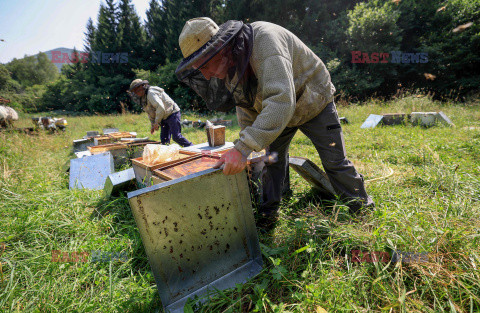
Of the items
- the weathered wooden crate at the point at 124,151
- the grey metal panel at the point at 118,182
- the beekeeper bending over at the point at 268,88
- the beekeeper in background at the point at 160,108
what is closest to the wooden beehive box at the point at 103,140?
the weathered wooden crate at the point at 124,151

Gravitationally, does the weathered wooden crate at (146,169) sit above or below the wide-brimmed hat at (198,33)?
below

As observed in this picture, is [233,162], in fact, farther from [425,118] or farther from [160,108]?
[425,118]

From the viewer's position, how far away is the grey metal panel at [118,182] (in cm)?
259

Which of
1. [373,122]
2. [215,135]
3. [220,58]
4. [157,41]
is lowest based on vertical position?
[373,122]

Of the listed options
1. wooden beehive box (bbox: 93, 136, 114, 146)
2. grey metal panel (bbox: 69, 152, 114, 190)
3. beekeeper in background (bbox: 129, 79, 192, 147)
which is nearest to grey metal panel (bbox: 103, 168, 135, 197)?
grey metal panel (bbox: 69, 152, 114, 190)

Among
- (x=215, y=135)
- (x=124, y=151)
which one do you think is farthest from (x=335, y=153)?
(x=124, y=151)

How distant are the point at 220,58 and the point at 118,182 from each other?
197cm

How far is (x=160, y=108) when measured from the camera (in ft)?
15.4

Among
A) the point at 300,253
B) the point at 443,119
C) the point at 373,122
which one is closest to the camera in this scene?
the point at 300,253

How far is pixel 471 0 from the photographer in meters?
11.5

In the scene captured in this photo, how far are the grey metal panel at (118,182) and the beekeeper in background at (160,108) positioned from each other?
2187 mm

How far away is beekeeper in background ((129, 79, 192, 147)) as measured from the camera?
15.5 ft

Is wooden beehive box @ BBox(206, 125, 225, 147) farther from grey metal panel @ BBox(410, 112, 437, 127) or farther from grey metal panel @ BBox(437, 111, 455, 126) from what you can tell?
grey metal panel @ BBox(437, 111, 455, 126)

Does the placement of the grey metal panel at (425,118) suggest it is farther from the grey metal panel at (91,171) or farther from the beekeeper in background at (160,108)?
the grey metal panel at (91,171)
